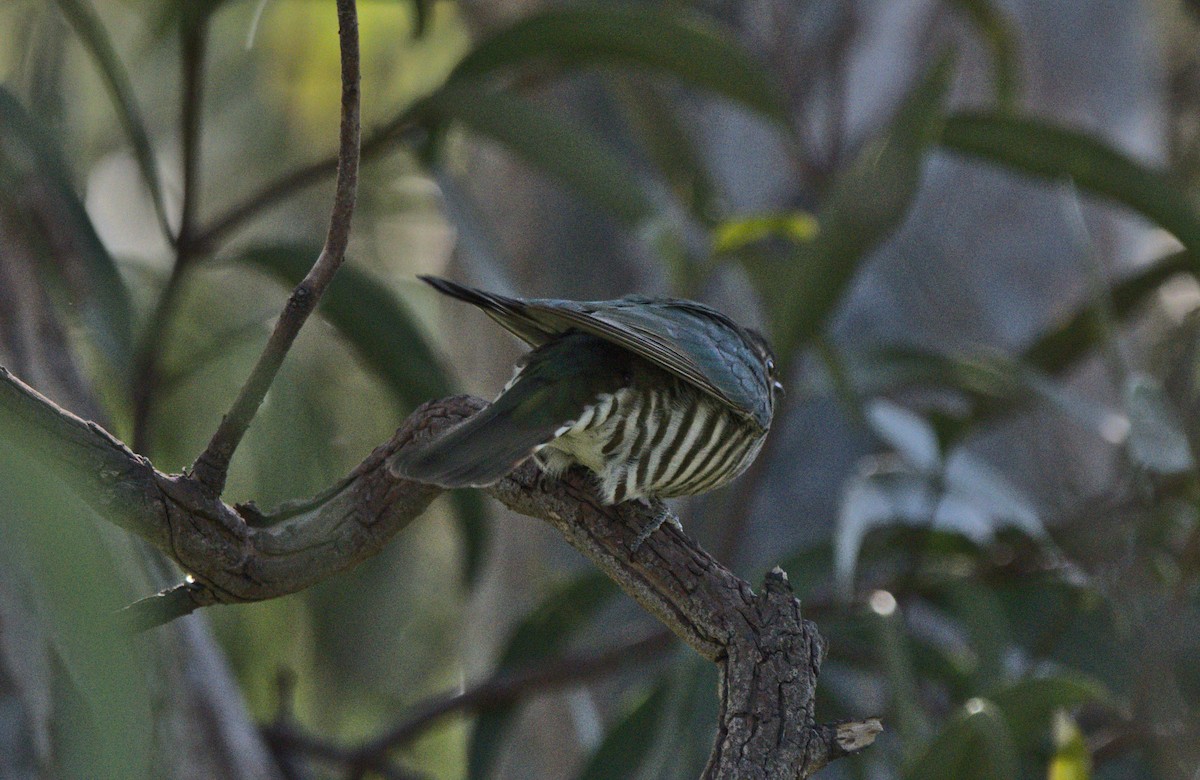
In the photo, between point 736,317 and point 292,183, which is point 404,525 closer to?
point 292,183

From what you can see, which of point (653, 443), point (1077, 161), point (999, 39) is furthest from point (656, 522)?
point (999, 39)

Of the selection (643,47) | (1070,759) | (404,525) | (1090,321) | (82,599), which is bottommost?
(1070,759)

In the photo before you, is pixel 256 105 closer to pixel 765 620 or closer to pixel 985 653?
pixel 985 653

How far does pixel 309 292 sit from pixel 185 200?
191cm

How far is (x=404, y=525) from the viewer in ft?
5.29

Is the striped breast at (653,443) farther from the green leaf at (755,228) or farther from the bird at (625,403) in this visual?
the green leaf at (755,228)

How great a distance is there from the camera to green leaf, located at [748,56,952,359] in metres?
2.95

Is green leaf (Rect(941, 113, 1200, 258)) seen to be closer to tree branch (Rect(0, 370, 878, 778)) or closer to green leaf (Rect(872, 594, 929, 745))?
green leaf (Rect(872, 594, 929, 745))

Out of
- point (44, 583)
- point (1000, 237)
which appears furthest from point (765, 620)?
point (1000, 237)

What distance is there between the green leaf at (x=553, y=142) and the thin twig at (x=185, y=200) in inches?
21.3

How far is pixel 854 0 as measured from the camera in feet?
16.6

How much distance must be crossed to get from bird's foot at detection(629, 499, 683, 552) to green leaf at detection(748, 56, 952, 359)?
1.41 metres

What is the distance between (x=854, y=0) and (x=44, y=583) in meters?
4.60

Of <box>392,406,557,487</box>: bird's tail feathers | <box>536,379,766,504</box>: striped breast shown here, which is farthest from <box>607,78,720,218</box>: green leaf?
<box>392,406,557,487</box>: bird's tail feathers
